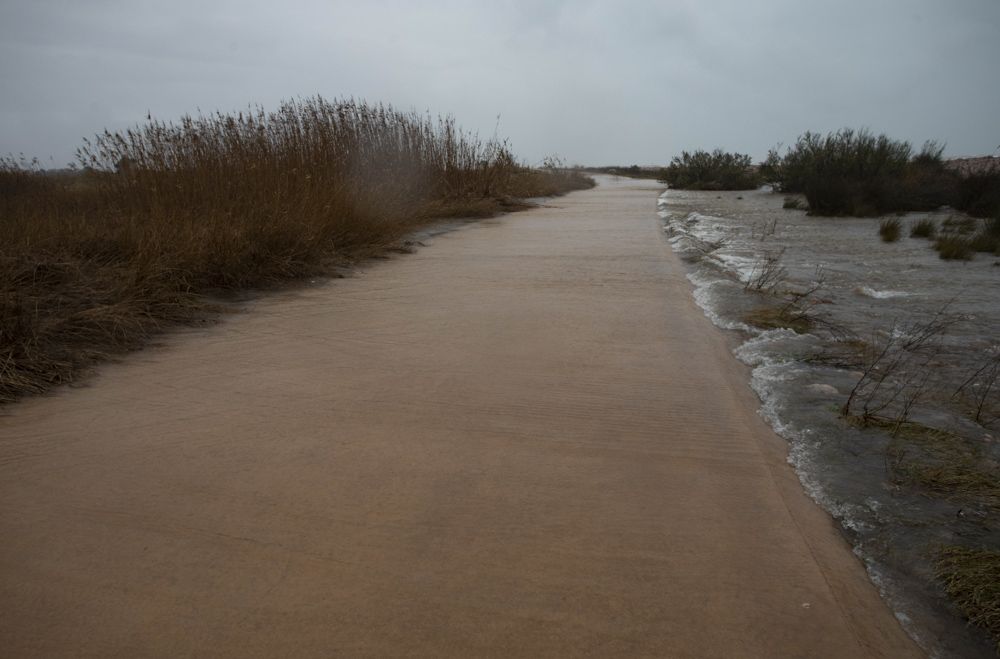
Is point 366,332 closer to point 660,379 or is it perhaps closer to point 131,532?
point 660,379

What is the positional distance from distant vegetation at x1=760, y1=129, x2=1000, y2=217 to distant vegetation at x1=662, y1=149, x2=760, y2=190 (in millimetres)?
8489

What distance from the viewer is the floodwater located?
4.42ft

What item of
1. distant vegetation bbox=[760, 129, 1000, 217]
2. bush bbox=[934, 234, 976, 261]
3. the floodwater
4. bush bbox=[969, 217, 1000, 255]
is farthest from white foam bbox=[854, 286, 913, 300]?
distant vegetation bbox=[760, 129, 1000, 217]

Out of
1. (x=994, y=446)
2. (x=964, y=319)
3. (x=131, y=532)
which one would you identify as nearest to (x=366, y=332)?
(x=131, y=532)

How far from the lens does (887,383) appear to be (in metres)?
2.39

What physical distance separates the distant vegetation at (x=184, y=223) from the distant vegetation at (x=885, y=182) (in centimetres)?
684

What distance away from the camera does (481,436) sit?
192cm

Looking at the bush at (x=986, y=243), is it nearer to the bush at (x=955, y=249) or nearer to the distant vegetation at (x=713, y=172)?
the bush at (x=955, y=249)

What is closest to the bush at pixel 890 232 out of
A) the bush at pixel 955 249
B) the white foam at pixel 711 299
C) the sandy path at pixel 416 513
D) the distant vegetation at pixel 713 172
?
the bush at pixel 955 249

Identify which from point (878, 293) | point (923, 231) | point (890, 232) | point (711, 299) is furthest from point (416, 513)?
point (923, 231)

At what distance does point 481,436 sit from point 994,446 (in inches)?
63.6

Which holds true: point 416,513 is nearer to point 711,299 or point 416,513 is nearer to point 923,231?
point 711,299

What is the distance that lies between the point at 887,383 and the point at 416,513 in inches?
78.3

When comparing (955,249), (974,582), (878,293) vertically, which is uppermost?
(955,249)
